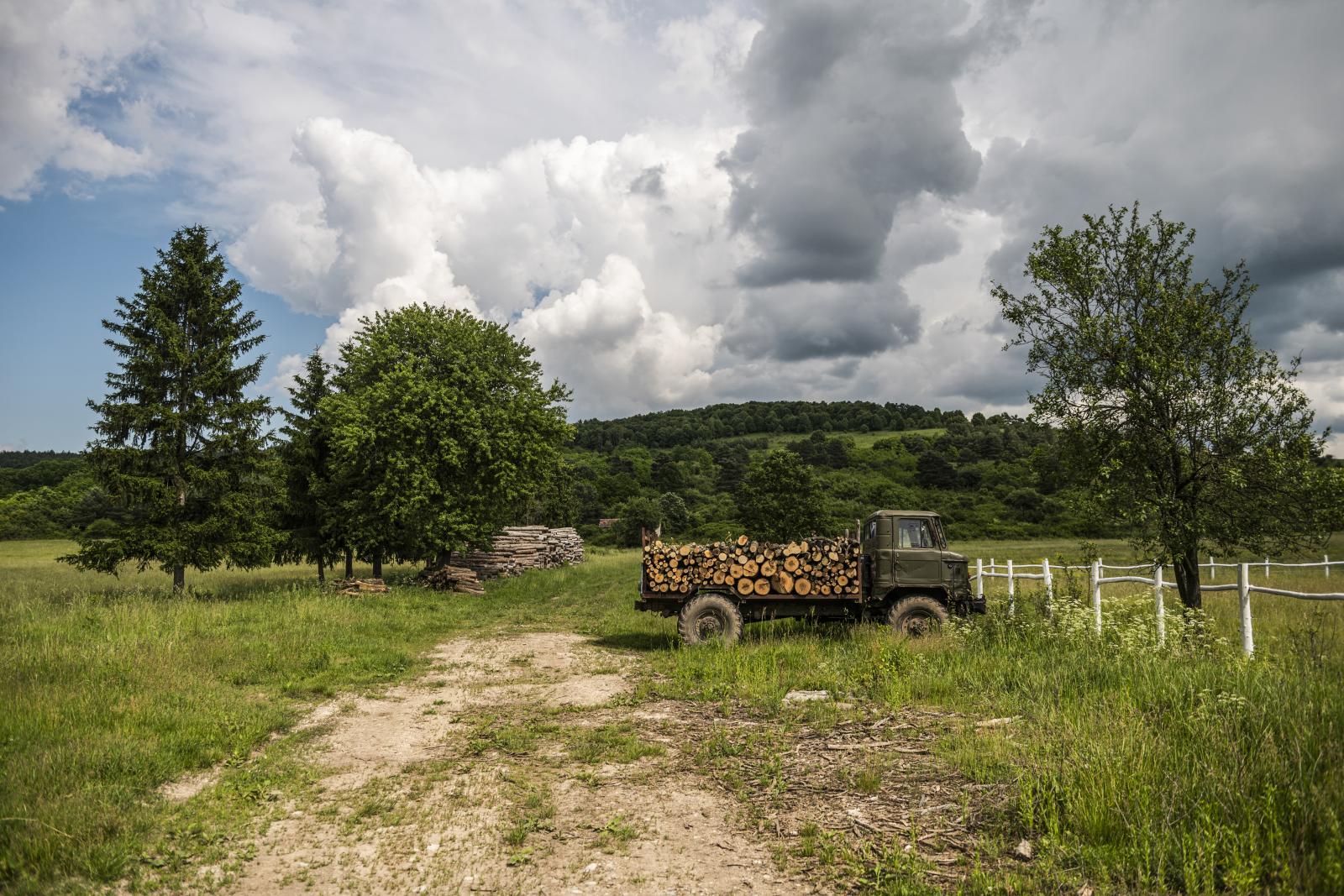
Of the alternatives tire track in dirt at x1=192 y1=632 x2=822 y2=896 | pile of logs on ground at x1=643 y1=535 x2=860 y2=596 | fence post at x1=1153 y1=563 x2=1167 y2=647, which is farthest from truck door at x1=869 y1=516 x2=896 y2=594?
tire track in dirt at x1=192 y1=632 x2=822 y2=896

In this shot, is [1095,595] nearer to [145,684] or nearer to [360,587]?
[145,684]

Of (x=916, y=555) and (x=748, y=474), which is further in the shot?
(x=748, y=474)

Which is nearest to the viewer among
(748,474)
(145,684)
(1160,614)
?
(145,684)

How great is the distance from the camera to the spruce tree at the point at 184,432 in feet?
55.4

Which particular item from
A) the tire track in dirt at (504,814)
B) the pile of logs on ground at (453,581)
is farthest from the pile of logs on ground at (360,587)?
the tire track in dirt at (504,814)

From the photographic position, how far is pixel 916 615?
41.0 ft

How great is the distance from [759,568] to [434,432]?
14535 millimetres

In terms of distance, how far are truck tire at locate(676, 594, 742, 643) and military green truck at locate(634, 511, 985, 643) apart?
15mm

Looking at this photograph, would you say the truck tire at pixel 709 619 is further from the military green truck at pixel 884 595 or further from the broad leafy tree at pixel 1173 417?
the broad leafy tree at pixel 1173 417

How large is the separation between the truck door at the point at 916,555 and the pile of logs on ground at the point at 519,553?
18.0 m

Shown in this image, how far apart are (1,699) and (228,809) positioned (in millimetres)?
3849

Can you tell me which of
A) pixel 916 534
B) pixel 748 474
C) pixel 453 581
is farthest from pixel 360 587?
pixel 748 474

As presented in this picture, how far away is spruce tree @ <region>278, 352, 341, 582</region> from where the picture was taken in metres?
23.3

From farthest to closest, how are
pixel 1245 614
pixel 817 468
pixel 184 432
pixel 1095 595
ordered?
pixel 817 468 → pixel 184 432 → pixel 1095 595 → pixel 1245 614
